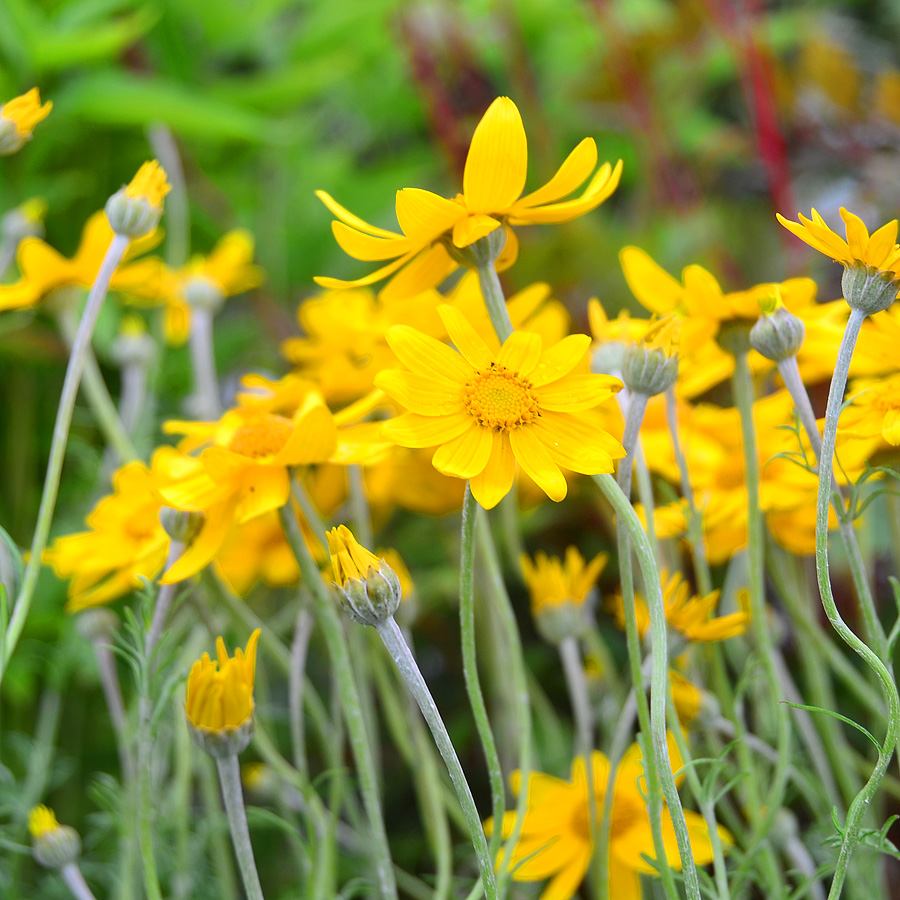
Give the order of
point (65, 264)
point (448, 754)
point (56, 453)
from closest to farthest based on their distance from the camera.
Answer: point (448, 754), point (56, 453), point (65, 264)

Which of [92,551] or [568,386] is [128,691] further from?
[568,386]

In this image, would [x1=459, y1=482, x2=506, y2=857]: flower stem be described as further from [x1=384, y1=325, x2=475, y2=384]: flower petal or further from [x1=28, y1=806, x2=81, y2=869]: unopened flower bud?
[x1=28, y1=806, x2=81, y2=869]: unopened flower bud

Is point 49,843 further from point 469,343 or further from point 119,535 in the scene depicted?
point 469,343

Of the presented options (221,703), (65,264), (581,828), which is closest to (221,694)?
(221,703)

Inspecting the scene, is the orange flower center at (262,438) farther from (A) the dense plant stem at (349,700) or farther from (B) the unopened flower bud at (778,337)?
(B) the unopened flower bud at (778,337)

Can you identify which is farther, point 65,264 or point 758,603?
point 65,264

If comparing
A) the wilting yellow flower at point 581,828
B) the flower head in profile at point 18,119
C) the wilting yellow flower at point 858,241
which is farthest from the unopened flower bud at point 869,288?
the flower head in profile at point 18,119

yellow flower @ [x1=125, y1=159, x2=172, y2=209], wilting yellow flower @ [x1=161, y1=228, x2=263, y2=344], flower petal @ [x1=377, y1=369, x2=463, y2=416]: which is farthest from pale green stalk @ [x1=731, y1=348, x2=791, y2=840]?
wilting yellow flower @ [x1=161, y1=228, x2=263, y2=344]
